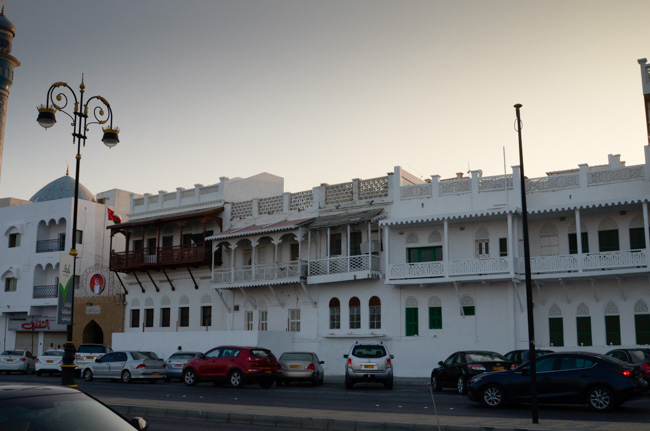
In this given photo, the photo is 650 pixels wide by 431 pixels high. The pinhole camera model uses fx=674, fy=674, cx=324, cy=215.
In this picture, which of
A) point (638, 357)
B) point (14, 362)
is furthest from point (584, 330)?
point (14, 362)

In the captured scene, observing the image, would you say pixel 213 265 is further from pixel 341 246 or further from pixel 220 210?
pixel 341 246

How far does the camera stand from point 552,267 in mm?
28703

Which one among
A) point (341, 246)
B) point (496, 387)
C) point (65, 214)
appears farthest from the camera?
point (65, 214)

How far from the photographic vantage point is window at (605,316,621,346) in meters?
28.0

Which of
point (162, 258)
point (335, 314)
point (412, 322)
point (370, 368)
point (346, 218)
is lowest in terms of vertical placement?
point (370, 368)

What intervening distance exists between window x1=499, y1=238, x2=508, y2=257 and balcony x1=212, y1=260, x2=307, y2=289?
10.2 m

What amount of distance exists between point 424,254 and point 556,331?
711 cm

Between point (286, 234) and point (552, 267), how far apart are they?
1384 cm

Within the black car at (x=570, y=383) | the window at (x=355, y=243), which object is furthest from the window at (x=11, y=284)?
the black car at (x=570, y=383)

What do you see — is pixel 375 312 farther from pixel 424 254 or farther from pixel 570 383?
pixel 570 383

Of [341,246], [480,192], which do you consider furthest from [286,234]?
[480,192]

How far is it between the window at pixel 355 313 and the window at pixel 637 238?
13066 millimetres

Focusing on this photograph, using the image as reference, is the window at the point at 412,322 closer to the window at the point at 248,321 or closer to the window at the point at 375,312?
the window at the point at 375,312

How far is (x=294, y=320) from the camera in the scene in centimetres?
3638
